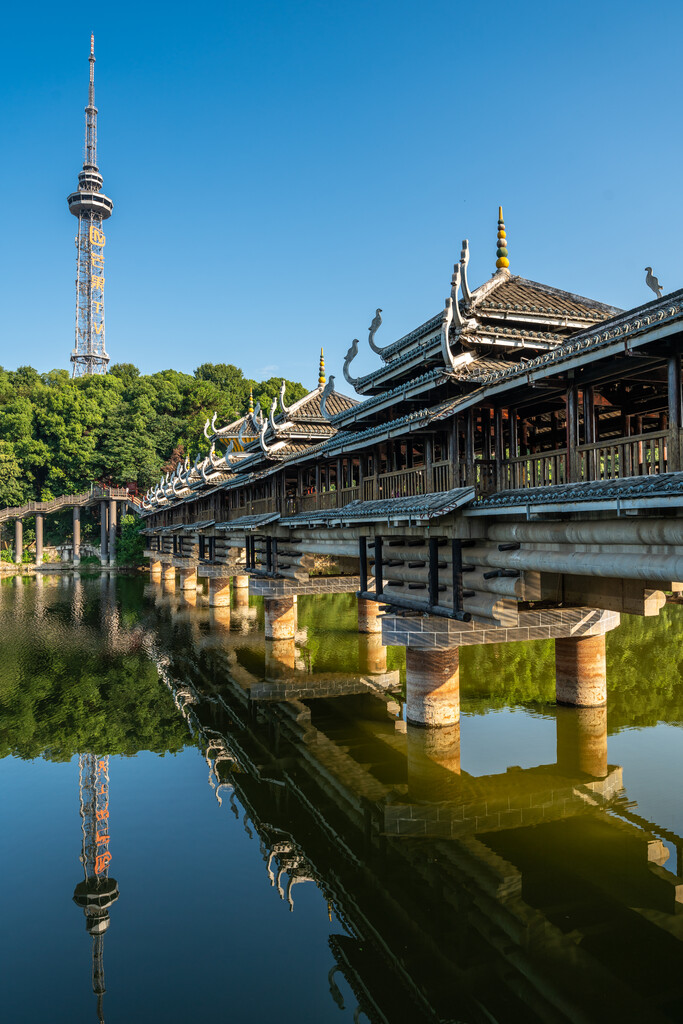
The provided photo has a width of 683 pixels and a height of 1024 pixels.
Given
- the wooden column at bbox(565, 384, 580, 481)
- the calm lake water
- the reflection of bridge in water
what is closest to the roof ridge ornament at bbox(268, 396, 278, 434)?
the calm lake water

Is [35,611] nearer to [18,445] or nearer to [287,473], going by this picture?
[287,473]

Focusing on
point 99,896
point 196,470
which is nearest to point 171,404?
Answer: point 196,470

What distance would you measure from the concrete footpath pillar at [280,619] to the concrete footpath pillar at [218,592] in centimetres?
1598

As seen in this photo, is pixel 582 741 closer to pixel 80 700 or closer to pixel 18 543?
pixel 80 700

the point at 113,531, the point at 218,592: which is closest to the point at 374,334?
the point at 218,592

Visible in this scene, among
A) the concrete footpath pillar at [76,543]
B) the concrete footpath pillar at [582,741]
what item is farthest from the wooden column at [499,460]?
the concrete footpath pillar at [76,543]

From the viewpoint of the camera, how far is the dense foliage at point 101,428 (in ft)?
266

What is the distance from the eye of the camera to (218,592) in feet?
144

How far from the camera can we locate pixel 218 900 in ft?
34.9

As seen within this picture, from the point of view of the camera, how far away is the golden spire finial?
54.5 ft

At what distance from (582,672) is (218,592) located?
2973cm

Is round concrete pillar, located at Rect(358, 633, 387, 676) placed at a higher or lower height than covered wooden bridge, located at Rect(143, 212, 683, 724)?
lower

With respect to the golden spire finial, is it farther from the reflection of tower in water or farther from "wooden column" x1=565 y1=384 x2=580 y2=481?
the reflection of tower in water

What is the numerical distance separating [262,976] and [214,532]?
34002 mm
